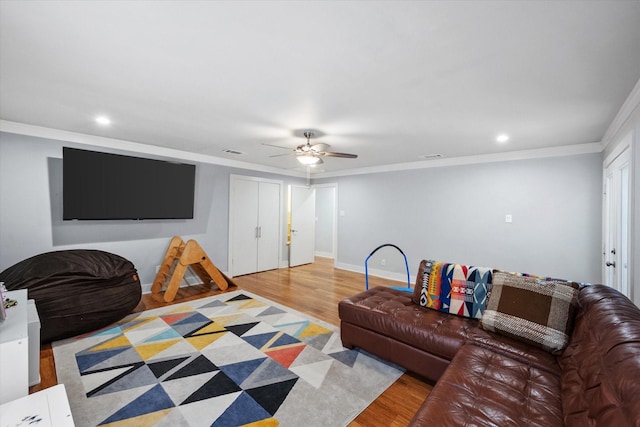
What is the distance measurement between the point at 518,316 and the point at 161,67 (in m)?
3.12

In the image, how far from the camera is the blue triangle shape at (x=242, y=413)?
179 centimetres

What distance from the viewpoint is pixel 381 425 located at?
1.79 m

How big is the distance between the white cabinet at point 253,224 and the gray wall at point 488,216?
5.71ft

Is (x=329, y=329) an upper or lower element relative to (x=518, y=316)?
lower

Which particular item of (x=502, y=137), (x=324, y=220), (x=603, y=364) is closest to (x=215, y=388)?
(x=603, y=364)

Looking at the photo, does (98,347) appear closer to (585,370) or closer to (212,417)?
(212,417)

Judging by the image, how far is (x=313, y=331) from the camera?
3.12 m

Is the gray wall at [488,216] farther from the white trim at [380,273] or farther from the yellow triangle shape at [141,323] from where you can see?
the yellow triangle shape at [141,323]

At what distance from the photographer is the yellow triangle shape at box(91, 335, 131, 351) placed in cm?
272

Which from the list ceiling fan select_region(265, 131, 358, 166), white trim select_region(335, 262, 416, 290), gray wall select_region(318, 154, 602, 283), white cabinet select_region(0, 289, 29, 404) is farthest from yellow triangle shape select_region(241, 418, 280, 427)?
gray wall select_region(318, 154, 602, 283)

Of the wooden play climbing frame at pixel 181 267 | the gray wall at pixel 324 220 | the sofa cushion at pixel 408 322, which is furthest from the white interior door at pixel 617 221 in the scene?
the gray wall at pixel 324 220

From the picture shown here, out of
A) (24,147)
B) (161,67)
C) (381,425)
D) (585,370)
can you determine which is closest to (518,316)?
(585,370)

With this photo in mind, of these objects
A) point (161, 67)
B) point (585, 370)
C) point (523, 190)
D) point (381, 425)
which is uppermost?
point (161, 67)

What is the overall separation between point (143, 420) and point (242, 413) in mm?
628
